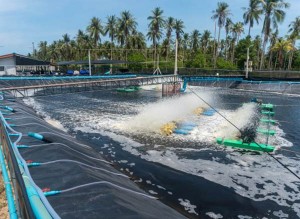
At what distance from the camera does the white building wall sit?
5605 centimetres

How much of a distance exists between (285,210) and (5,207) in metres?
11.2

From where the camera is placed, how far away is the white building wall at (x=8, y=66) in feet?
184

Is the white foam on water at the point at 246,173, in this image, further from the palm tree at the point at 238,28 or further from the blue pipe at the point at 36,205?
the palm tree at the point at 238,28

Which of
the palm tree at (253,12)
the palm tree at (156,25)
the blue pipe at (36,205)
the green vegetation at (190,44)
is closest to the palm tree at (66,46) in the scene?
the green vegetation at (190,44)

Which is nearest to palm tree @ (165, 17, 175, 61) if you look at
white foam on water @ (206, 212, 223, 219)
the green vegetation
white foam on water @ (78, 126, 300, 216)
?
the green vegetation

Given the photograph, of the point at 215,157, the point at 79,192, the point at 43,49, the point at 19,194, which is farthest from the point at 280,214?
the point at 43,49

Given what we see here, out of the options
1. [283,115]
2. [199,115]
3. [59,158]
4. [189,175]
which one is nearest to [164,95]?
[199,115]

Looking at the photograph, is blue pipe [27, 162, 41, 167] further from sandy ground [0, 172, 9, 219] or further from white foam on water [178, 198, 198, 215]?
white foam on water [178, 198, 198, 215]

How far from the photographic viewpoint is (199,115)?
102ft

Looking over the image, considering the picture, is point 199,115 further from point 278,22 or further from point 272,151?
point 278,22

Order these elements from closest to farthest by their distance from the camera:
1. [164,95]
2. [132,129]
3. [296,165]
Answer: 1. [296,165]
2. [132,129]
3. [164,95]

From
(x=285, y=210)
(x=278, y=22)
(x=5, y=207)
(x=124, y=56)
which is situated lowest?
(x=285, y=210)

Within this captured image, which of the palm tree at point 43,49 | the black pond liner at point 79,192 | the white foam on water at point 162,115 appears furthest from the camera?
the palm tree at point 43,49

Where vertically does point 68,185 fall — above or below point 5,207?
above
